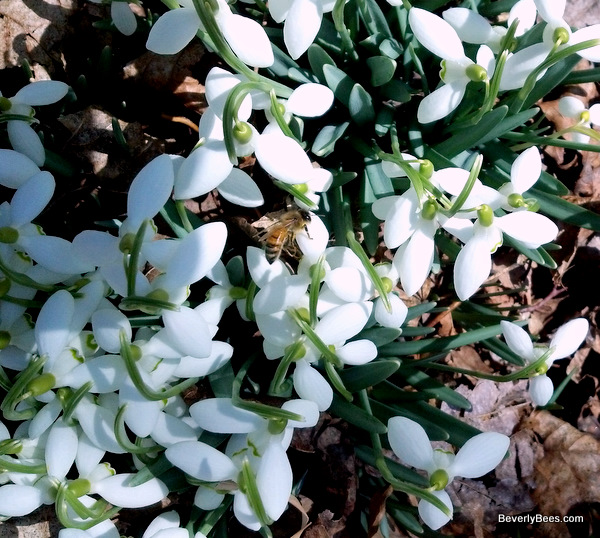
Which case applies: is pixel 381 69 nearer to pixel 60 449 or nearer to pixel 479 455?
pixel 479 455

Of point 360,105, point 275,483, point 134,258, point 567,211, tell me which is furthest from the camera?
point 567,211

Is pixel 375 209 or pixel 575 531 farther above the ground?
pixel 375 209

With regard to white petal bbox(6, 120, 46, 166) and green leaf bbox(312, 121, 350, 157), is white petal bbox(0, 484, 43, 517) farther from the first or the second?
green leaf bbox(312, 121, 350, 157)

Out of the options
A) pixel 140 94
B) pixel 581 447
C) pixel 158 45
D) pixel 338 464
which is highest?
pixel 158 45

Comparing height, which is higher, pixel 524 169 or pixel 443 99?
pixel 443 99

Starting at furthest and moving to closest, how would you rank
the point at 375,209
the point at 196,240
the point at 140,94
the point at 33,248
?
the point at 140,94
the point at 375,209
the point at 33,248
the point at 196,240

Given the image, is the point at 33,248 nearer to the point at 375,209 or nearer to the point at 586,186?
the point at 375,209

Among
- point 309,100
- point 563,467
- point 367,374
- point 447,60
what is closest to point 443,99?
point 447,60

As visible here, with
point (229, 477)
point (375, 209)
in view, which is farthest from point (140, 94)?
point (229, 477)
